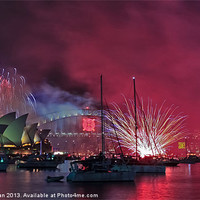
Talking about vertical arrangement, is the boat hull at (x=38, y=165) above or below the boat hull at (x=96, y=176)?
below

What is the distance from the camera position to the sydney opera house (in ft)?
360

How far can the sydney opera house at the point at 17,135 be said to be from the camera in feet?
360

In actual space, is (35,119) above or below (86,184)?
above

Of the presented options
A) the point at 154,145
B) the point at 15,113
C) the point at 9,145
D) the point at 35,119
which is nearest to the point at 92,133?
the point at 35,119

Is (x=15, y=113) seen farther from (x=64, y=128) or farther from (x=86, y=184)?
(x=86, y=184)

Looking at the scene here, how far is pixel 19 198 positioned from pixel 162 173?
27.8 meters

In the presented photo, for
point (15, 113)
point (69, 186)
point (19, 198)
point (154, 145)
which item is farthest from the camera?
point (15, 113)

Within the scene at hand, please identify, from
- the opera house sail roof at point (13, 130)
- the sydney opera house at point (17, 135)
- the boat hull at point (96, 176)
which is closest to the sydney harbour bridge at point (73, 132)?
the sydney opera house at point (17, 135)

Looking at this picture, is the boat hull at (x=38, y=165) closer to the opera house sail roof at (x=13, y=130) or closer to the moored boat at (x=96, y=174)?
the moored boat at (x=96, y=174)

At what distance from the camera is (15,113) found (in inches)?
4328

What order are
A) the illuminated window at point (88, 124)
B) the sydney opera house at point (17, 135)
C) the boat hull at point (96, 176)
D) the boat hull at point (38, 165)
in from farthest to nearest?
the illuminated window at point (88, 124), the sydney opera house at point (17, 135), the boat hull at point (38, 165), the boat hull at point (96, 176)

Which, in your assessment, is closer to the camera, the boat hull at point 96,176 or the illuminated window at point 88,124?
the boat hull at point 96,176

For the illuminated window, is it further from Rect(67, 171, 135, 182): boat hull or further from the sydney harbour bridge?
Rect(67, 171, 135, 182): boat hull

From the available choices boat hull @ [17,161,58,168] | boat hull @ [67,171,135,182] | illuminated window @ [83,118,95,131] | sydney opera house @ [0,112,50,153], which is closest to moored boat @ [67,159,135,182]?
boat hull @ [67,171,135,182]
